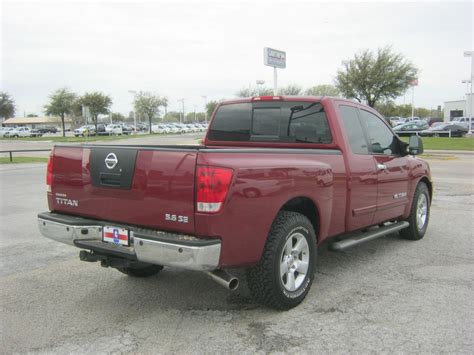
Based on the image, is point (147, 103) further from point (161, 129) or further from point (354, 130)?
point (354, 130)

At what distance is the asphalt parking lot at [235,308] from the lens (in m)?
3.35

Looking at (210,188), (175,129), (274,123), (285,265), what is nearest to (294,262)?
(285,265)

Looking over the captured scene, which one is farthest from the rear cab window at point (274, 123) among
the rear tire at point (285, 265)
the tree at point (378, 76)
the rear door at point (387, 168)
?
the tree at point (378, 76)

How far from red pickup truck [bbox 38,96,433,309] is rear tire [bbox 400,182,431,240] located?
1.17 meters

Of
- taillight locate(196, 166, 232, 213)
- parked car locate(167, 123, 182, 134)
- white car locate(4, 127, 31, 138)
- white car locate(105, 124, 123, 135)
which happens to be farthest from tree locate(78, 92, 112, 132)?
taillight locate(196, 166, 232, 213)

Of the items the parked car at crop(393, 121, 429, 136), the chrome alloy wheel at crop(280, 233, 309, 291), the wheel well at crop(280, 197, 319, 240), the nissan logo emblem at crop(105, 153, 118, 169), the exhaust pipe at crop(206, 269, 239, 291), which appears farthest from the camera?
the parked car at crop(393, 121, 429, 136)

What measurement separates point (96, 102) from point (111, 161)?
58202 millimetres

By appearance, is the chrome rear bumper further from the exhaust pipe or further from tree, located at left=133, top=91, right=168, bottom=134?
tree, located at left=133, top=91, right=168, bottom=134

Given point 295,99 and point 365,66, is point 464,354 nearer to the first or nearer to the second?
point 295,99

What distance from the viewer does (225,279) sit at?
3516mm

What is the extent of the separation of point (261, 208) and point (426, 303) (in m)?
1.83

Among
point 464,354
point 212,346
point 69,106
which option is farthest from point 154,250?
point 69,106

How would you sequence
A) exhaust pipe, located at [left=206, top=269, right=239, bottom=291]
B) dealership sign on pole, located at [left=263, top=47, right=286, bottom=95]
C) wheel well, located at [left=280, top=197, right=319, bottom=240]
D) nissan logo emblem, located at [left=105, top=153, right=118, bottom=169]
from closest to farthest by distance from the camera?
exhaust pipe, located at [left=206, top=269, right=239, bottom=291]
nissan logo emblem, located at [left=105, top=153, right=118, bottom=169]
wheel well, located at [left=280, top=197, right=319, bottom=240]
dealership sign on pole, located at [left=263, top=47, right=286, bottom=95]

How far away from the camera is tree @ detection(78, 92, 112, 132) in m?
58.2
